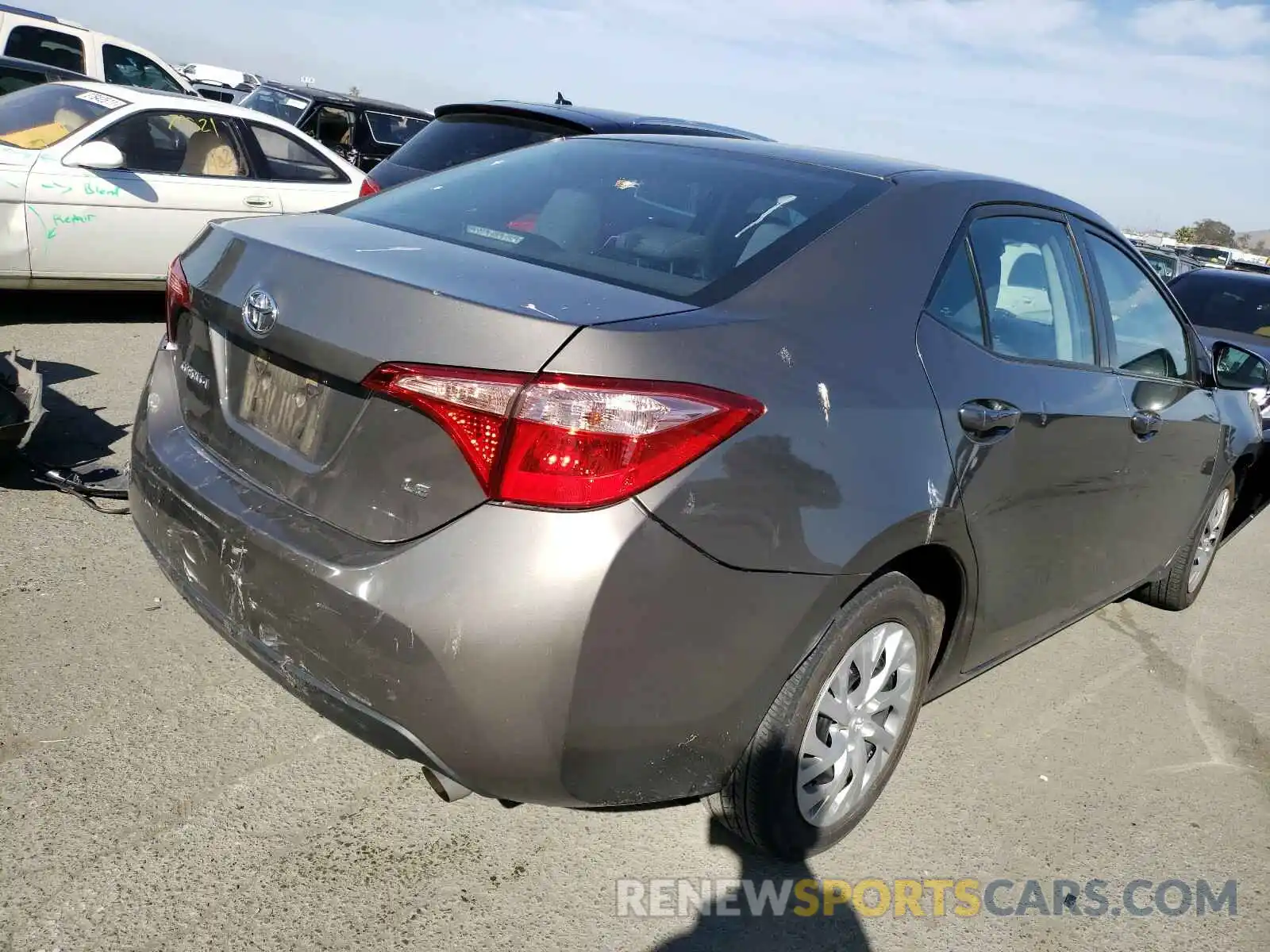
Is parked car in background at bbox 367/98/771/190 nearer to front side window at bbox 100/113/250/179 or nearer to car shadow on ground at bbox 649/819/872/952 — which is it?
front side window at bbox 100/113/250/179

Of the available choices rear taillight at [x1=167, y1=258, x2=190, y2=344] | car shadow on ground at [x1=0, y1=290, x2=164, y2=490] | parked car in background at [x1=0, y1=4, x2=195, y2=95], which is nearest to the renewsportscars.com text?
rear taillight at [x1=167, y1=258, x2=190, y2=344]

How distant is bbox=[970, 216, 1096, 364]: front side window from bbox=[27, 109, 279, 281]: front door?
5.71 m

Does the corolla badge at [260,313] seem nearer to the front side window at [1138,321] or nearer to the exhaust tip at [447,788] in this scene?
the exhaust tip at [447,788]

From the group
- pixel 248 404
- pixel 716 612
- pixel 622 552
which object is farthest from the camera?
pixel 248 404

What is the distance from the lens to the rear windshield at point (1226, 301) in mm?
8812

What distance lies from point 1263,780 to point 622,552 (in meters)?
2.72

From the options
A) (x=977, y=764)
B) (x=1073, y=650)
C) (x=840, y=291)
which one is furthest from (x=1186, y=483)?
(x=840, y=291)

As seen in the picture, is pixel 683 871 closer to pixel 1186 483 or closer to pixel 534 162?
pixel 534 162

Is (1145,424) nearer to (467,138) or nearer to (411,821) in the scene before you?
(411,821)

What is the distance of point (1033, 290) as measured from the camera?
124 inches

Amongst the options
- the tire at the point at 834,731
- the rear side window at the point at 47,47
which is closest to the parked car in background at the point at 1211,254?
the rear side window at the point at 47,47

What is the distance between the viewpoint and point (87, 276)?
685 cm

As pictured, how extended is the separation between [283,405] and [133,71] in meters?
12.0

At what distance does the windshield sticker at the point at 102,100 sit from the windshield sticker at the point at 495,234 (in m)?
5.43
